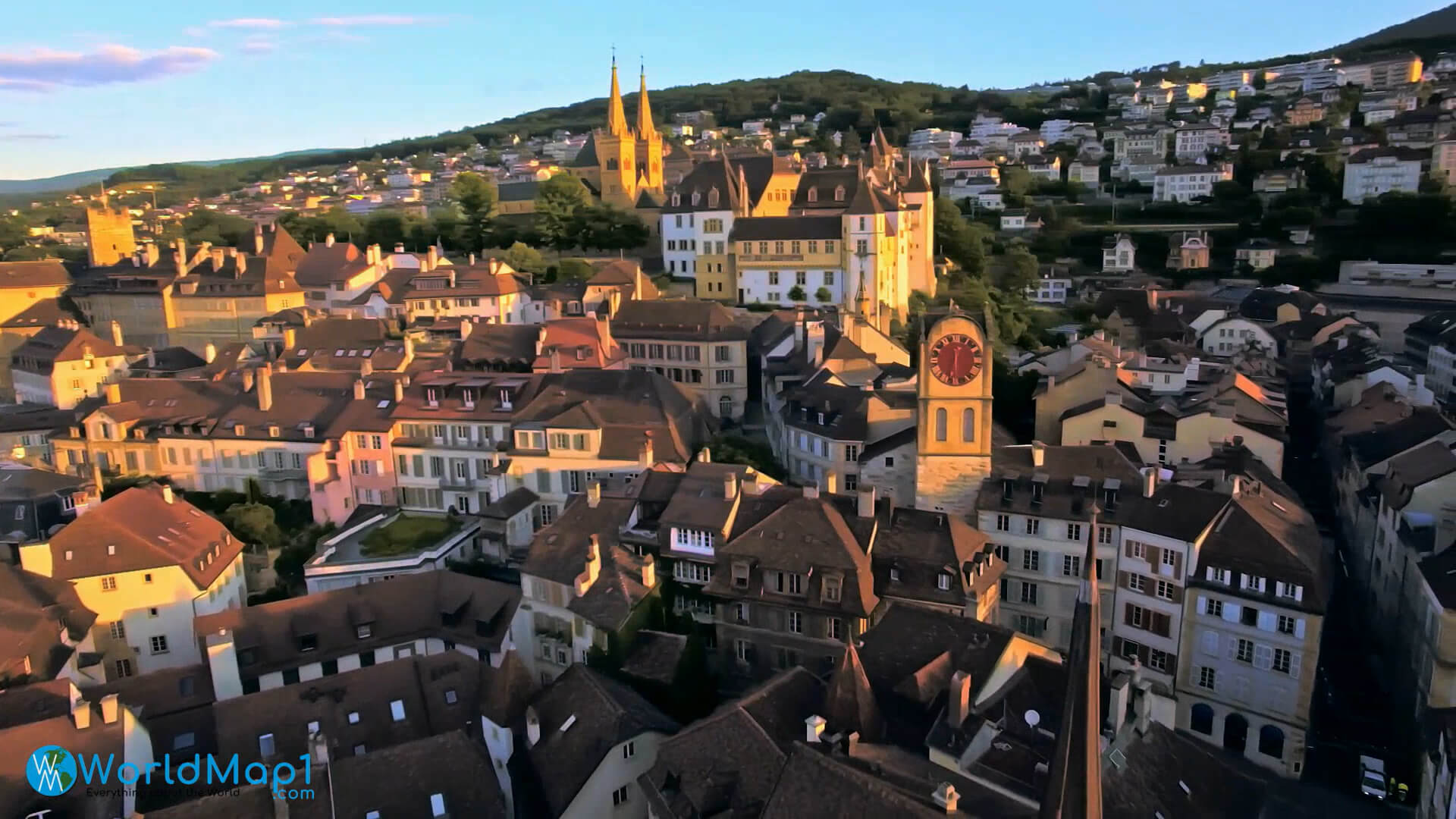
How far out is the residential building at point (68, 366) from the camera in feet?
221

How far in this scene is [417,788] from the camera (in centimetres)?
2673

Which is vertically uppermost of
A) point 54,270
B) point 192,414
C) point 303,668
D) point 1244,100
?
point 1244,100

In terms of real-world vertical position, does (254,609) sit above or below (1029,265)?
below

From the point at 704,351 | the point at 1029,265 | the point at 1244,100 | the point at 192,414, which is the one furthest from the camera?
the point at 1244,100

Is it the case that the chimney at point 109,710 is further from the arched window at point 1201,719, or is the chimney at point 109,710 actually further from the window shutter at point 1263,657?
the window shutter at point 1263,657

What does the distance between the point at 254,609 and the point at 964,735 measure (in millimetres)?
27183

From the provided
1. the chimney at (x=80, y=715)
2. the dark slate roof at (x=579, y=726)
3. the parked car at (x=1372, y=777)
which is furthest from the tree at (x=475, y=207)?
the parked car at (x=1372, y=777)

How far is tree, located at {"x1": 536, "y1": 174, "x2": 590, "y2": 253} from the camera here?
95438 mm

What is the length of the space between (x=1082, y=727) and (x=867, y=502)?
975 inches

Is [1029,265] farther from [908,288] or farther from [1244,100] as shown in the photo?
[1244,100]

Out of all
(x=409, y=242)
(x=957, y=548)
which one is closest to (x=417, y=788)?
(x=957, y=548)

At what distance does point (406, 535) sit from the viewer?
47906 mm

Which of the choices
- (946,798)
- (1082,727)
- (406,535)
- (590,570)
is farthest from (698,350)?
(1082,727)

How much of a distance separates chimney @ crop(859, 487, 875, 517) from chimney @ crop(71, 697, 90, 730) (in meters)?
25.7
